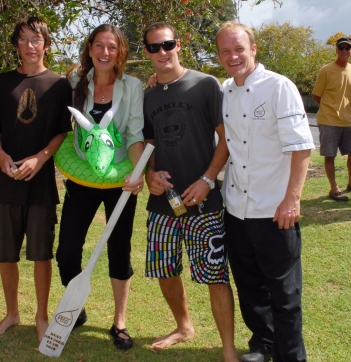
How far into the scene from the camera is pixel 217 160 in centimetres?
311

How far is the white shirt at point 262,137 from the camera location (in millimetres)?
2711

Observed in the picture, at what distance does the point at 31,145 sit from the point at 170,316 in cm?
169

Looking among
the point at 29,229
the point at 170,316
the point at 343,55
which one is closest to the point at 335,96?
the point at 343,55

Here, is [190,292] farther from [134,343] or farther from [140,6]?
[140,6]

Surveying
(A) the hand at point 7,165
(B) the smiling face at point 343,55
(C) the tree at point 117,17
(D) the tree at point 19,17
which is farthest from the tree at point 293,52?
(A) the hand at point 7,165

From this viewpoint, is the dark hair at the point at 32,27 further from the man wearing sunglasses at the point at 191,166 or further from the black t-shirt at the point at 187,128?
the black t-shirt at the point at 187,128

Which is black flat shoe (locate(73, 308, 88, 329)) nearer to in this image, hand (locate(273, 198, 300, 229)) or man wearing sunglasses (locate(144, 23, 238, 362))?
man wearing sunglasses (locate(144, 23, 238, 362))

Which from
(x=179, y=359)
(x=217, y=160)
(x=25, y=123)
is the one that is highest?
(x=25, y=123)

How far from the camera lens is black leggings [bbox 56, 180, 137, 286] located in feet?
11.2

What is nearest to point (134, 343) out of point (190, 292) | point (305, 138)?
point (190, 292)

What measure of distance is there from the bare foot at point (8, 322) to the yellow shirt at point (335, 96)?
4.96 m

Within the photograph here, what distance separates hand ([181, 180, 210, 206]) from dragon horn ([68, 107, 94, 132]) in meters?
0.73

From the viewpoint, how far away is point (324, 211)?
6500mm

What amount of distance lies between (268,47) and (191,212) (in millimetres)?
27773
